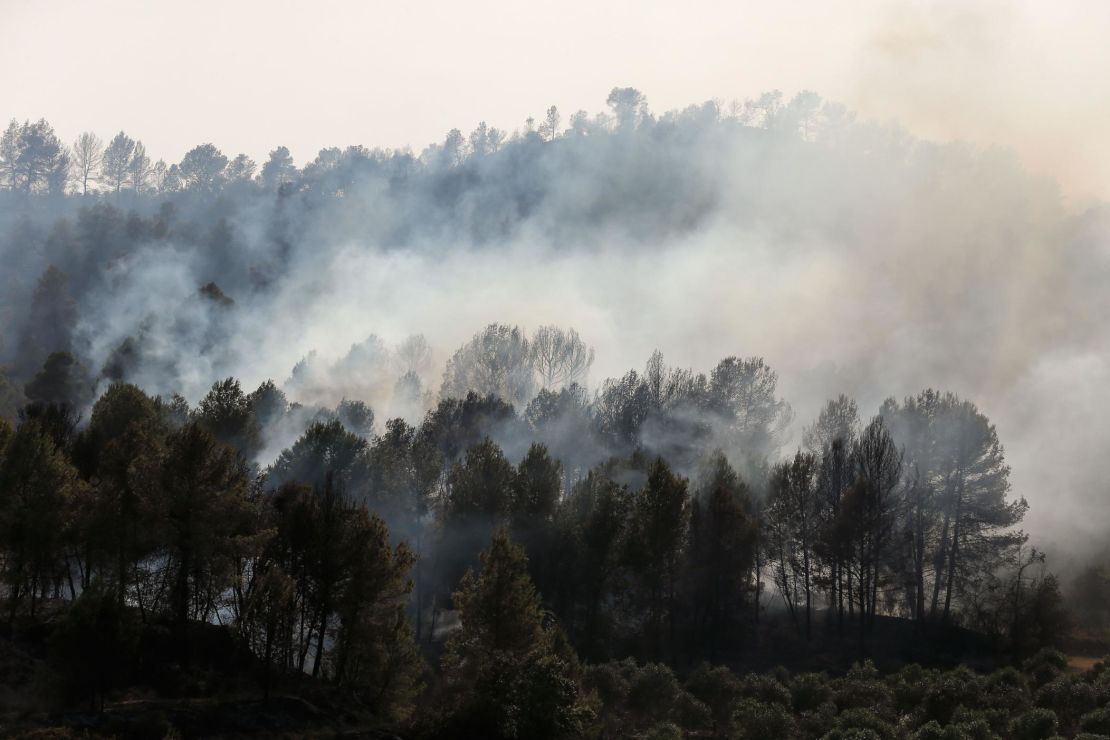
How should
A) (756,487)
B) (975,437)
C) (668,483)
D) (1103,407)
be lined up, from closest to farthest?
(668,483), (975,437), (756,487), (1103,407)

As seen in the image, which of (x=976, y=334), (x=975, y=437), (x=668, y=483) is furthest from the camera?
(x=976, y=334)

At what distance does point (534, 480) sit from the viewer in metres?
67.9

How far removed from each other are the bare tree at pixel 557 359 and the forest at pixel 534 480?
0.53 metres

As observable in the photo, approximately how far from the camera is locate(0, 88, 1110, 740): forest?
39656 millimetres

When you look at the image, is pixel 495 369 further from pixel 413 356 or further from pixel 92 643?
pixel 92 643

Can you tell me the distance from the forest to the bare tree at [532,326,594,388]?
0.53 meters

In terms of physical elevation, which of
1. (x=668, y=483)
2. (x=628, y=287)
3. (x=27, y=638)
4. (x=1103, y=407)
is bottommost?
(x=27, y=638)

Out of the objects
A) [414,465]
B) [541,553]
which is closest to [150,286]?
[414,465]

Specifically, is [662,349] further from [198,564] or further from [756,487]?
[198,564]

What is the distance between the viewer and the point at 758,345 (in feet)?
431

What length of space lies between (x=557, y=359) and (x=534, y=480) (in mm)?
52559

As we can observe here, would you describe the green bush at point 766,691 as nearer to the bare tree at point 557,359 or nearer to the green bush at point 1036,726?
the green bush at point 1036,726

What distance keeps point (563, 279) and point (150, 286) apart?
2384 inches

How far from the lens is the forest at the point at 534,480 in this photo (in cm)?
3966
